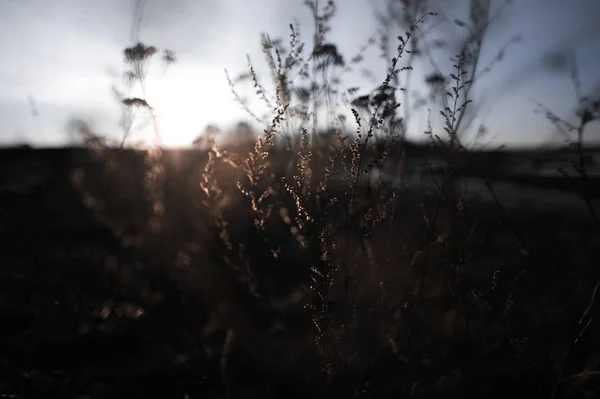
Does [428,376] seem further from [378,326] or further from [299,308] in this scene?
[299,308]

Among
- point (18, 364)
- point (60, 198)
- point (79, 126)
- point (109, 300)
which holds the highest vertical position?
point (79, 126)

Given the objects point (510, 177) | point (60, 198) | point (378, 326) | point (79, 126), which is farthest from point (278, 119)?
point (510, 177)

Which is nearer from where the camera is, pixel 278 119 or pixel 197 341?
pixel 278 119

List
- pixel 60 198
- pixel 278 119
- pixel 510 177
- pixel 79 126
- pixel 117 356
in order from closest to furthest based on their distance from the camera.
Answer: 1. pixel 278 119
2. pixel 117 356
3. pixel 79 126
4. pixel 60 198
5. pixel 510 177

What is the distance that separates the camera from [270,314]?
2.85 m

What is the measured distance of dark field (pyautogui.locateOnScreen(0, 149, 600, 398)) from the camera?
2107 mm

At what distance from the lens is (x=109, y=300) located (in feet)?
9.18

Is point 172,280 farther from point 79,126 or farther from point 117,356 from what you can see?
point 79,126

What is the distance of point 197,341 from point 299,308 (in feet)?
2.52

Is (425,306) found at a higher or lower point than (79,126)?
lower

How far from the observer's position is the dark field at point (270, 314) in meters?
2.11

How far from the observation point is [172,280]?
3.07 metres

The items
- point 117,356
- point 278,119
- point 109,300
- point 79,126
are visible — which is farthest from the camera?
point 79,126

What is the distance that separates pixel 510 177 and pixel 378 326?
49.3 ft
